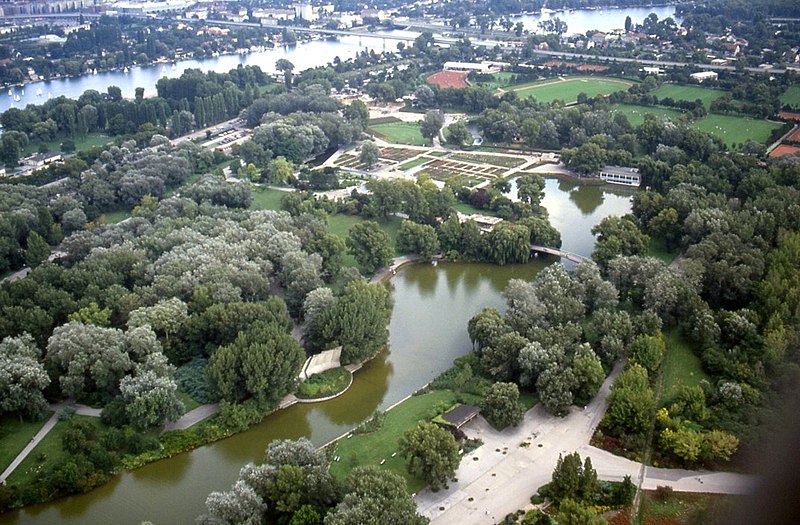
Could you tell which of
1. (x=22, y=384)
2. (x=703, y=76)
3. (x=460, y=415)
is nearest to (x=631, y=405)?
(x=460, y=415)

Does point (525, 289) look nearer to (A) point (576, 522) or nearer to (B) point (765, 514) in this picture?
(A) point (576, 522)

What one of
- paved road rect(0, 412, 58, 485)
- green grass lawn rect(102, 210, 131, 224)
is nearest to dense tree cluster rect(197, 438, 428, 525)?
paved road rect(0, 412, 58, 485)

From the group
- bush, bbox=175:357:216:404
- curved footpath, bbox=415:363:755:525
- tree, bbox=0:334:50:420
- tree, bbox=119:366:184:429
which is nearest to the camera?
curved footpath, bbox=415:363:755:525

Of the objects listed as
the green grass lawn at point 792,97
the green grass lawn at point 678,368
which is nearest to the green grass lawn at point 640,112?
the green grass lawn at point 792,97

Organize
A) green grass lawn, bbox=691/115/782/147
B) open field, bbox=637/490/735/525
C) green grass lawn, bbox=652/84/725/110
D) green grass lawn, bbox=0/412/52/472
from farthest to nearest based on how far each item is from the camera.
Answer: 1. green grass lawn, bbox=652/84/725/110
2. green grass lawn, bbox=691/115/782/147
3. green grass lawn, bbox=0/412/52/472
4. open field, bbox=637/490/735/525

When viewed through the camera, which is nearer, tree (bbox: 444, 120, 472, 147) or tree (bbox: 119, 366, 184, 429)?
tree (bbox: 119, 366, 184, 429)

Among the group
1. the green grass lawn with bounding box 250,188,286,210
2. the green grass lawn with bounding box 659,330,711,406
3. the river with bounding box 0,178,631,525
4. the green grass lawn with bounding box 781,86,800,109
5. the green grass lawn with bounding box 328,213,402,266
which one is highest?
the green grass lawn with bounding box 781,86,800,109

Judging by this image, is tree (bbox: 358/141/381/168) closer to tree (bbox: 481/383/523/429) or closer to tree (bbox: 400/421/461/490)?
tree (bbox: 481/383/523/429)
